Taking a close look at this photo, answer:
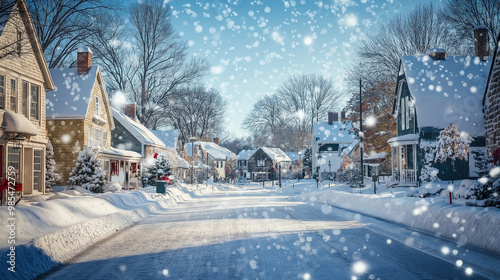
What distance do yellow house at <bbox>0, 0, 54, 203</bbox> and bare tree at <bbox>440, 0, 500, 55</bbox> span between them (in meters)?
35.0

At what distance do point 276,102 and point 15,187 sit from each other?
78.5 m

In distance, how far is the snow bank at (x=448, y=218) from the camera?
890 cm

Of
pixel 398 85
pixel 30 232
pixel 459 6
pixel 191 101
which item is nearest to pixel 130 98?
pixel 191 101

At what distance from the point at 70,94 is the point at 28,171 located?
11.0 metres

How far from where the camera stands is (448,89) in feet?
104

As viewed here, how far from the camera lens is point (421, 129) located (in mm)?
30578

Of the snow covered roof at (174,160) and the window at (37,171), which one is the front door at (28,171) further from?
the snow covered roof at (174,160)

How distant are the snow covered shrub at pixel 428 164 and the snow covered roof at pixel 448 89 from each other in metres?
1.47

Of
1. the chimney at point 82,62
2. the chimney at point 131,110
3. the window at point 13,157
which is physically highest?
the chimney at point 82,62

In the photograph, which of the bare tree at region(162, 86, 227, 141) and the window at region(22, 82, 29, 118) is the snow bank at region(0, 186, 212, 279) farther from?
the bare tree at region(162, 86, 227, 141)

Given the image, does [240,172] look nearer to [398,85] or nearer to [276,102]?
[276,102]

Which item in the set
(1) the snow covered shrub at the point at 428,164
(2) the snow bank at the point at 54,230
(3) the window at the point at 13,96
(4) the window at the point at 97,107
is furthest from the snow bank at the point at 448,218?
(4) the window at the point at 97,107

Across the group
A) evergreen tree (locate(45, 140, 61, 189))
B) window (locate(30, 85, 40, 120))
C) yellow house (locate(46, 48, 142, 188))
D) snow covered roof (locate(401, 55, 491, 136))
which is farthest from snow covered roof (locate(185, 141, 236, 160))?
window (locate(30, 85, 40, 120))

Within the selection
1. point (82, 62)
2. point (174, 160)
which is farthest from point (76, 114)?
point (174, 160)
